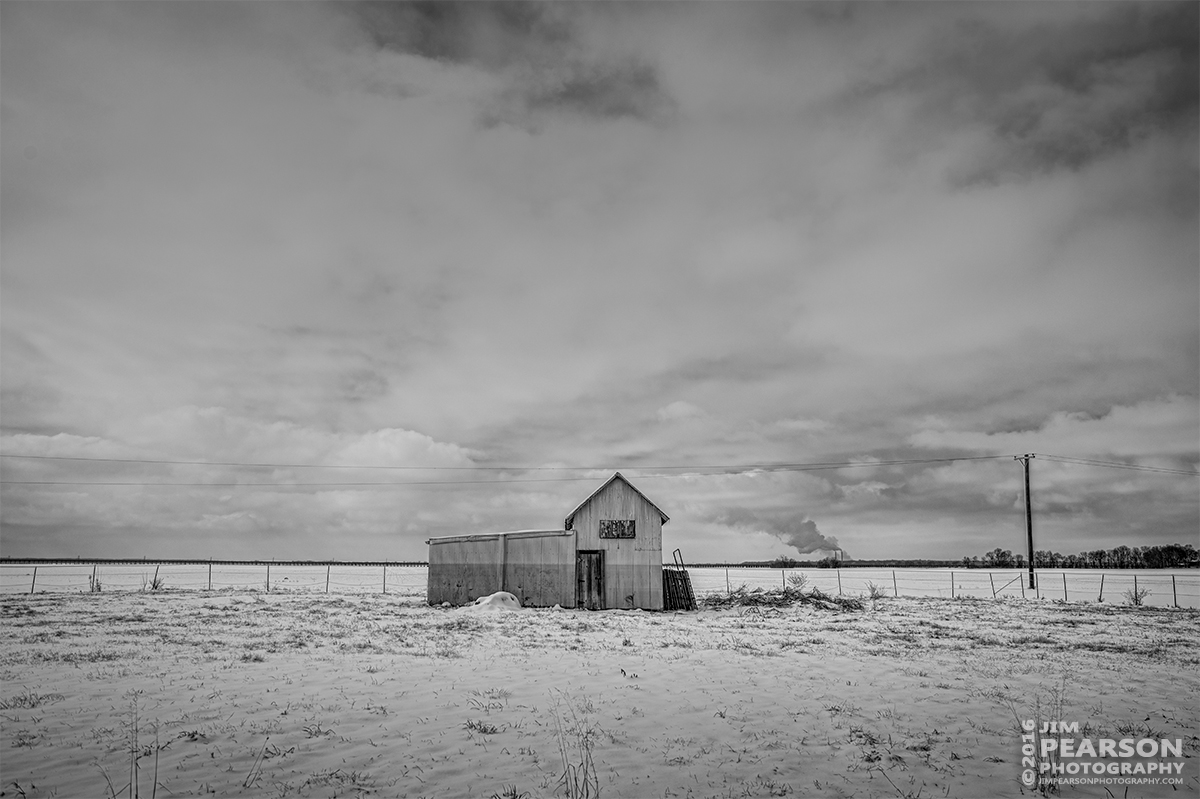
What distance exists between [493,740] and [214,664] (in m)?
8.77

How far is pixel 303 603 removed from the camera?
34188 millimetres

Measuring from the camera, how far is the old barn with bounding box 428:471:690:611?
31.1 m

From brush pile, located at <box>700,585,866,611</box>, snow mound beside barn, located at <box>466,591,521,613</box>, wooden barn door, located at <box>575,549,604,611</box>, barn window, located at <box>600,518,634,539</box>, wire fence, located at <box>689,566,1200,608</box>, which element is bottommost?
wire fence, located at <box>689,566,1200,608</box>

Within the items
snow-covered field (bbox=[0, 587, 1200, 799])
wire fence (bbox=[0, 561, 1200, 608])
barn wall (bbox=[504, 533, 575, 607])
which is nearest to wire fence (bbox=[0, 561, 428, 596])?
wire fence (bbox=[0, 561, 1200, 608])

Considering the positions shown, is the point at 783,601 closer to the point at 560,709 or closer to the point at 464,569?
the point at 464,569

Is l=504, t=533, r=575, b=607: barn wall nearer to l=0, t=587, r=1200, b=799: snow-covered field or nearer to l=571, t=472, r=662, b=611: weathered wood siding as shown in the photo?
l=571, t=472, r=662, b=611: weathered wood siding

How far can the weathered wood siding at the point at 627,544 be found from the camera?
31188mm

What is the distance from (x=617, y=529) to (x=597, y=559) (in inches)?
63.8

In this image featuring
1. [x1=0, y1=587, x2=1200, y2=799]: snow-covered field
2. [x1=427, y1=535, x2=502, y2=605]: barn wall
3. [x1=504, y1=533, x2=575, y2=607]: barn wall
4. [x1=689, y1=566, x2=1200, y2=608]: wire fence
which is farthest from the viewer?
[x1=689, y1=566, x2=1200, y2=608]: wire fence

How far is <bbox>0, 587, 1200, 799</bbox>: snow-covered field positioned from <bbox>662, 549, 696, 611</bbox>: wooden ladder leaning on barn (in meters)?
9.88

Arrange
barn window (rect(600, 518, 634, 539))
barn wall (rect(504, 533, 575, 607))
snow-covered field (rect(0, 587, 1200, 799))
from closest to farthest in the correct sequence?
snow-covered field (rect(0, 587, 1200, 799))
barn wall (rect(504, 533, 575, 607))
barn window (rect(600, 518, 634, 539))

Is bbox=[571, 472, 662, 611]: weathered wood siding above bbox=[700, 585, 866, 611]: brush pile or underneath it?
above

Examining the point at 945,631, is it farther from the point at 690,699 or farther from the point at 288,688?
the point at 288,688

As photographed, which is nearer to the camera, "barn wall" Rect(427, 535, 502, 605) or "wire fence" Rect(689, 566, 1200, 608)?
"barn wall" Rect(427, 535, 502, 605)
